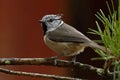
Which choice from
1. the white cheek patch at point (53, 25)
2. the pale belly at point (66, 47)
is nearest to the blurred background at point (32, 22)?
the white cheek patch at point (53, 25)

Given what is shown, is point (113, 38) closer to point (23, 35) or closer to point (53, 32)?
point (53, 32)

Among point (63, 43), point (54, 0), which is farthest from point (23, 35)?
point (63, 43)

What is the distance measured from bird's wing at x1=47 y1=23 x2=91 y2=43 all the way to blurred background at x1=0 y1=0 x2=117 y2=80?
695 millimetres

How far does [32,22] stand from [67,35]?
0.97 metres

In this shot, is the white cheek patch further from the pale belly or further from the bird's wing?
the pale belly

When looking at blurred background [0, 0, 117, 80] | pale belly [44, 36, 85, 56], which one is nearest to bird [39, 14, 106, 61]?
pale belly [44, 36, 85, 56]

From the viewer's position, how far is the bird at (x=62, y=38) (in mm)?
1681

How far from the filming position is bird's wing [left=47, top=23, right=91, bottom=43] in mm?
1670

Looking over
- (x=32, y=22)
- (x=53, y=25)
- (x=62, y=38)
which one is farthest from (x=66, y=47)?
(x=32, y=22)

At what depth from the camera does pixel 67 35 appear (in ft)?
5.97

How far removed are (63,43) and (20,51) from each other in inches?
37.7

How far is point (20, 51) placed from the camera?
2748 millimetres

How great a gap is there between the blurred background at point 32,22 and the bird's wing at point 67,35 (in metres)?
0.69

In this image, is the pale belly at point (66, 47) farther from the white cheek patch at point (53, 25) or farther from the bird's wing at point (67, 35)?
the white cheek patch at point (53, 25)
